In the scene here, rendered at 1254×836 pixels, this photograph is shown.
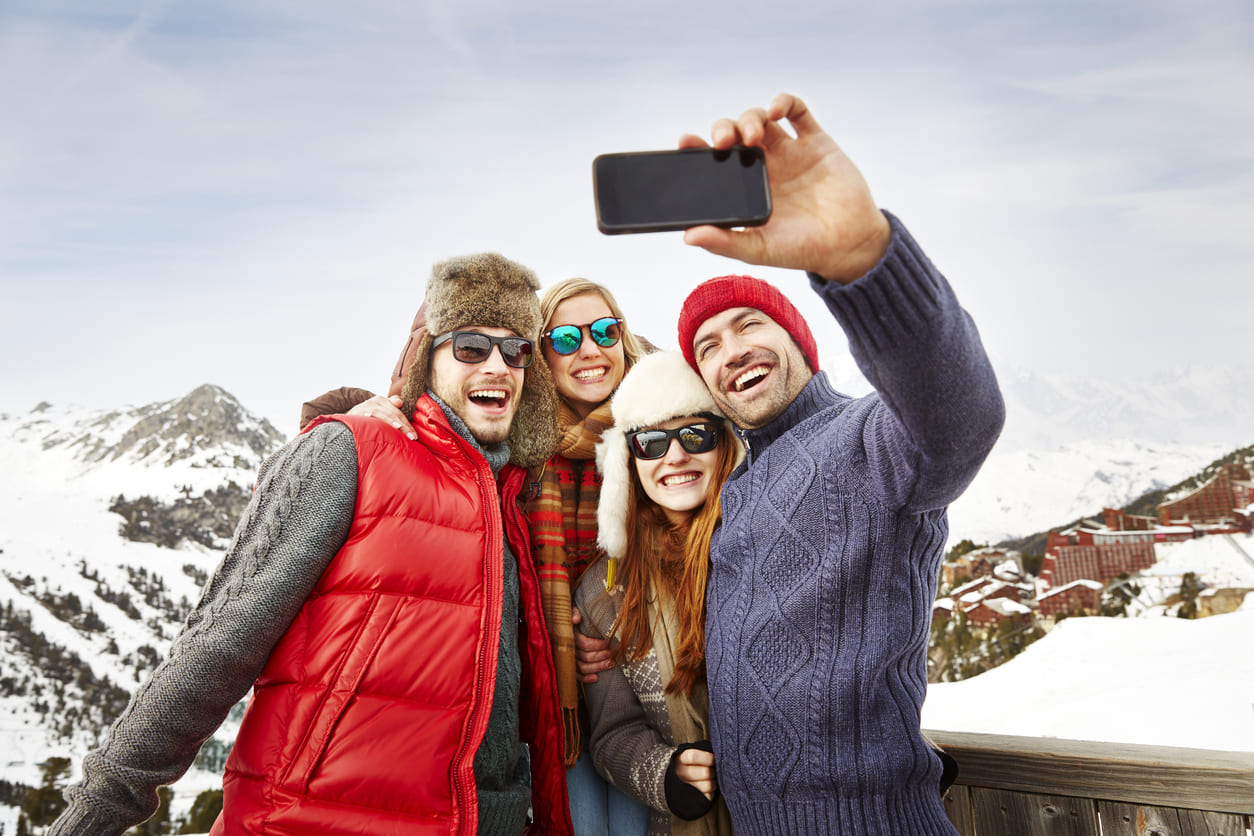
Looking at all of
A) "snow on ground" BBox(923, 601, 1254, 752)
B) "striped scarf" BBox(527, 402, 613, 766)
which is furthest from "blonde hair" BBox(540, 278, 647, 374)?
"snow on ground" BBox(923, 601, 1254, 752)

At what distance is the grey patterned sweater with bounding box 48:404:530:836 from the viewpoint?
1632 mm

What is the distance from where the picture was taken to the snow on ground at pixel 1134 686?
12016 mm

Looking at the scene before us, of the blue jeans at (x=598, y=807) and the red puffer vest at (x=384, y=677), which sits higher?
the red puffer vest at (x=384, y=677)

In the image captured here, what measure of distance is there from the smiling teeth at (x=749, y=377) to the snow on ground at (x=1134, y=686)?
1085 centimetres

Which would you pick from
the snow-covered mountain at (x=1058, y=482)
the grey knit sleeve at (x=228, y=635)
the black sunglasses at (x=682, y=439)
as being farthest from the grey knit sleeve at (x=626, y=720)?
the snow-covered mountain at (x=1058, y=482)

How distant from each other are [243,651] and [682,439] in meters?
1.38

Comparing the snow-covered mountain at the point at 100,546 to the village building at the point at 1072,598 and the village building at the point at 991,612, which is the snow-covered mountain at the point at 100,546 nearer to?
the village building at the point at 991,612

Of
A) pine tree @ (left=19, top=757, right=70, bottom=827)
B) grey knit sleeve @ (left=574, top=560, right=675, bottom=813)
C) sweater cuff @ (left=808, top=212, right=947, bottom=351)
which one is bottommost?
pine tree @ (left=19, top=757, right=70, bottom=827)

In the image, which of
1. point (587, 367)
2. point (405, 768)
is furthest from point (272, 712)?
point (587, 367)

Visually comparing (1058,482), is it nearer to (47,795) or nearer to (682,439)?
(682,439)

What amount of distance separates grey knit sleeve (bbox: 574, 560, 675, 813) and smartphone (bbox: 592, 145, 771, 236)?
1.62 metres

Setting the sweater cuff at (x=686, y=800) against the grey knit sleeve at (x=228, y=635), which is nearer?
the grey knit sleeve at (x=228, y=635)

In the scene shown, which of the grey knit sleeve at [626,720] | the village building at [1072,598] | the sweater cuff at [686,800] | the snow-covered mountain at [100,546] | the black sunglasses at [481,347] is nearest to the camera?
the sweater cuff at [686,800]

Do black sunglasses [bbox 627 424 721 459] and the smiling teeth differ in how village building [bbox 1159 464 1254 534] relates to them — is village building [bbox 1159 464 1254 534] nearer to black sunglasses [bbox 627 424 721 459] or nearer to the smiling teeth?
black sunglasses [bbox 627 424 721 459]
